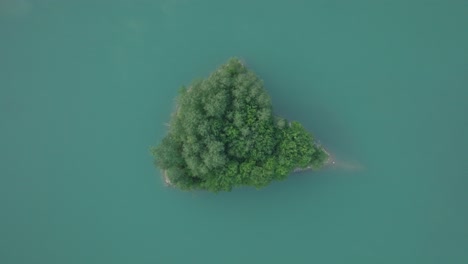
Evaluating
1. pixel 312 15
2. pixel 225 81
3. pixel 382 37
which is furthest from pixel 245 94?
pixel 382 37

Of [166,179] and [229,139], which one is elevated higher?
[229,139]

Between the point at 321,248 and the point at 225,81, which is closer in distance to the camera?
the point at 225,81

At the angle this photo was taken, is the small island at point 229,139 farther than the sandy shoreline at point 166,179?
No

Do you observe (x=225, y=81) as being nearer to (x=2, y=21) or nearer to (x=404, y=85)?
(x=404, y=85)

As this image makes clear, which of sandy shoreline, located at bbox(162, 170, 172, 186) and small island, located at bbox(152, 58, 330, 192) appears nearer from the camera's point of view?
small island, located at bbox(152, 58, 330, 192)

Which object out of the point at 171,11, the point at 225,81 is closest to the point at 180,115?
the point at 225,81

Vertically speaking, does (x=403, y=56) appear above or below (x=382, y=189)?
above

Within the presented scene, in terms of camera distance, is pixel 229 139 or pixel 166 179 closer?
pixel 229 139

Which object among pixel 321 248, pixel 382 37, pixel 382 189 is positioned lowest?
pixel 321 248
